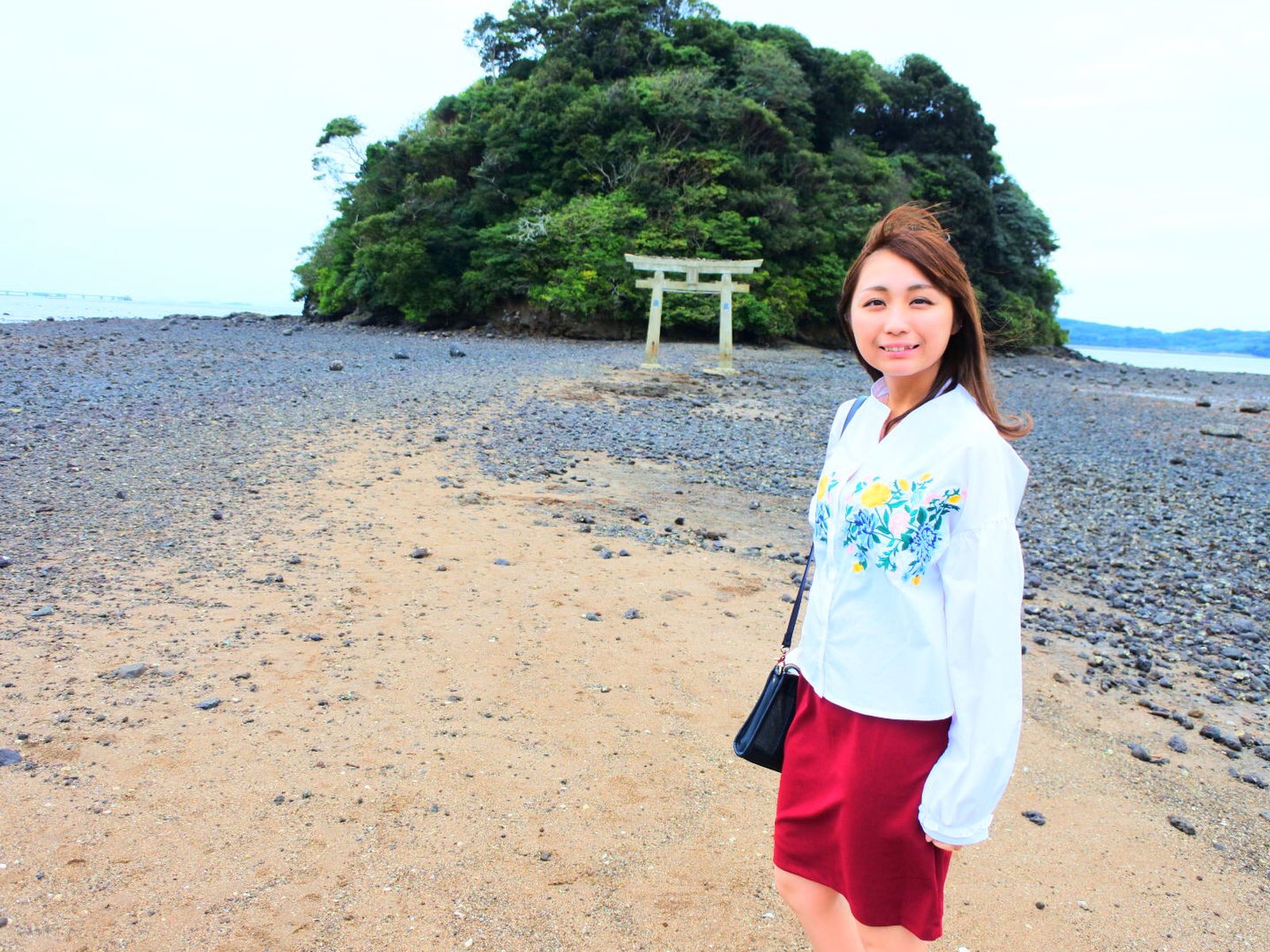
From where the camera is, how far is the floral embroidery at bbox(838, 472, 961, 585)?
5.44 ft

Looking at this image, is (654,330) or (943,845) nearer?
(943,845)

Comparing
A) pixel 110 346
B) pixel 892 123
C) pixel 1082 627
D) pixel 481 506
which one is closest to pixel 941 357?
pixel 1082 627

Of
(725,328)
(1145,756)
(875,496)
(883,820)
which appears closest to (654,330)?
(725,328)

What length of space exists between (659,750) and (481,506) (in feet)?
11.3

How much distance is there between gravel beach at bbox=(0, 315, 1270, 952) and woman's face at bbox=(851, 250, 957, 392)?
1.74 meters

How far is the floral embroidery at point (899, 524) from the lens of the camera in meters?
1.66

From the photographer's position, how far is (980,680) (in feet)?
5.21

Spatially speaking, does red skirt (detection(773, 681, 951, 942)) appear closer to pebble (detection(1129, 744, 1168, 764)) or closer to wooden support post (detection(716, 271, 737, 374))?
pebble (detection(1129, 744, 1168, 764))

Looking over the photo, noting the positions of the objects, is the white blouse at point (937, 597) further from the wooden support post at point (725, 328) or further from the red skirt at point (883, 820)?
the wooden support post at point (725, 328)

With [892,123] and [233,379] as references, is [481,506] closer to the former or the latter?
[233,379]

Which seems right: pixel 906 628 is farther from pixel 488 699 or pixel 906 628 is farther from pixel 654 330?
pixel 654 330

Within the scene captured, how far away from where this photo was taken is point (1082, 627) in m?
5.61

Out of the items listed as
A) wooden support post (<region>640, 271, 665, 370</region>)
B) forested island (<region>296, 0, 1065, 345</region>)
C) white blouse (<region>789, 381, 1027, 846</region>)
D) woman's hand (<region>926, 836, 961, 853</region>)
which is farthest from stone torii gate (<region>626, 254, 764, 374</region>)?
woman's hand (<region>926, 836, 961, 853</region>)

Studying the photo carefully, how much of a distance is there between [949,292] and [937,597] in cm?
61
